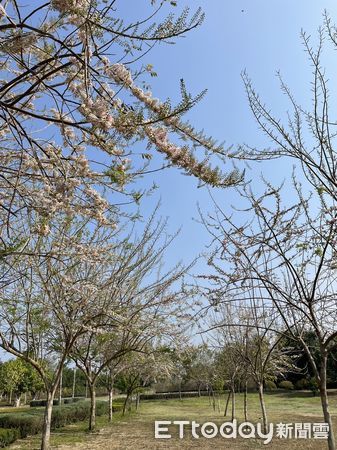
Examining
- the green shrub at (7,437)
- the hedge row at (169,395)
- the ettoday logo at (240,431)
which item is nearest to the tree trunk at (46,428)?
the green shrub at (7,437)

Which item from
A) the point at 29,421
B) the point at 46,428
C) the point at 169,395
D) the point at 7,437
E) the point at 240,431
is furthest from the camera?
the point at 169,395

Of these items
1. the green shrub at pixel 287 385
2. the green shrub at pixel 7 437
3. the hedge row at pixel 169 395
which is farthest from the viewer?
the hedge row at pixel 169 395

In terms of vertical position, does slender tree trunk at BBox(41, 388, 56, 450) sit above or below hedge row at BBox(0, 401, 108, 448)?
above

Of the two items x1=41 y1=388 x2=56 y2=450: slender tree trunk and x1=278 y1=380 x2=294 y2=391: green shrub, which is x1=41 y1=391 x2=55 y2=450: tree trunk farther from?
x1=278 y1=380 x2=294 y2=391: green shrub

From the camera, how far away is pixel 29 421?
14.1m

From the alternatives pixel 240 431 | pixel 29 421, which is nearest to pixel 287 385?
pixel 240 431

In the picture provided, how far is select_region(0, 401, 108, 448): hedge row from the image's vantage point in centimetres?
1219

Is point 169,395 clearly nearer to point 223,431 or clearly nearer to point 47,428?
point 223,431

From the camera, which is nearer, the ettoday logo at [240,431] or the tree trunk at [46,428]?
the tree trunk at [46,428]

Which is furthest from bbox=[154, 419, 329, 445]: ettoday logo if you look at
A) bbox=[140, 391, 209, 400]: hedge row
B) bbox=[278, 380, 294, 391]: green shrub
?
bbox=[140, 391, 209, 400]: hedge row

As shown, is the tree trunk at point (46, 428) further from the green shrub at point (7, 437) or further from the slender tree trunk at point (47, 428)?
Result: the green shrub at point (7, 437)

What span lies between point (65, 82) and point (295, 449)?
395 inches

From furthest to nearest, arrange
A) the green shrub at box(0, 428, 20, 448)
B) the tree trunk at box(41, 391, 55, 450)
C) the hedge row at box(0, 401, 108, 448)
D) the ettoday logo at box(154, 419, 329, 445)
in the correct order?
the hedge row at box(0, 401, 108, 448)
the ettoday logo at box(154, 419, 329, 445)
the green shrub at box(0, 428, 20, 448)
the tree trunk at box(41, 391, 55, 450)

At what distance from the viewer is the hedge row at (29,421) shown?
12.2 metres
